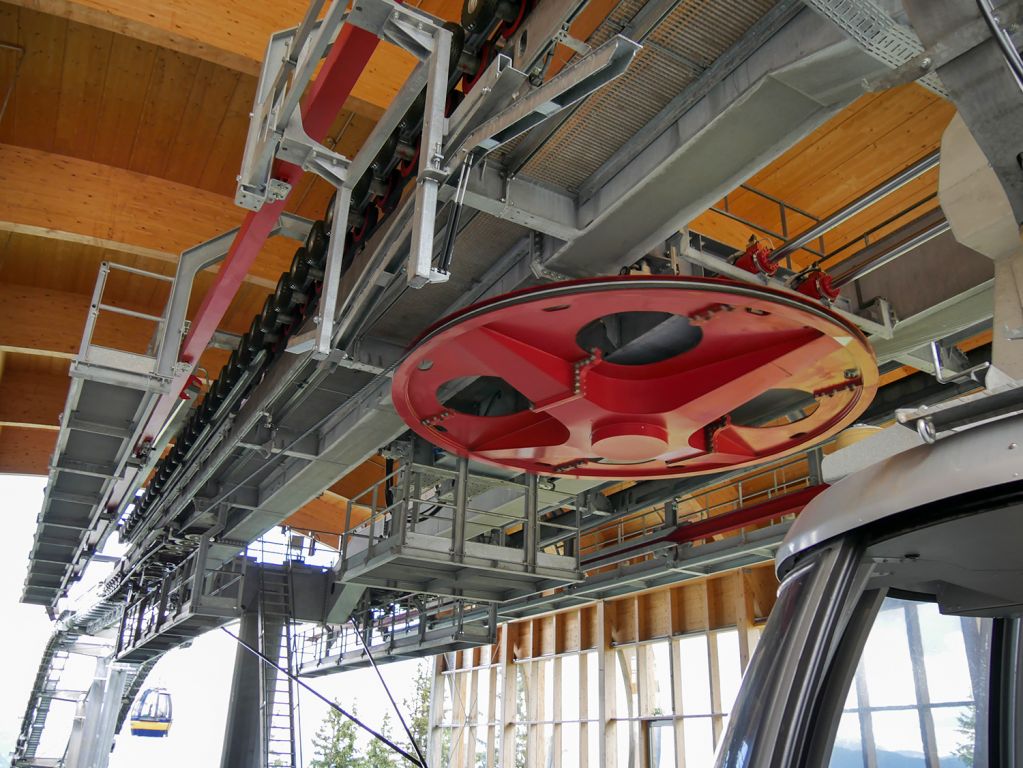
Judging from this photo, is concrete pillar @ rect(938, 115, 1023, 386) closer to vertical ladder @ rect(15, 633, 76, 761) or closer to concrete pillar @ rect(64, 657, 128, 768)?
concrete pillar @ rect(64, 657, 128, 768)

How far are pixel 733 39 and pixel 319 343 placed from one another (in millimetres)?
2436

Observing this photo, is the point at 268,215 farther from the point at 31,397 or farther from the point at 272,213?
the point at 31,397

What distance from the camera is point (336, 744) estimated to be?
32.2 metres

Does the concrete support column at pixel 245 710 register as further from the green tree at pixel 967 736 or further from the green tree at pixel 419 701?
the green tree at pixel 419 701

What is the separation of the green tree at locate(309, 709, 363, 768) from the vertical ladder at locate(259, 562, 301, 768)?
744 inches

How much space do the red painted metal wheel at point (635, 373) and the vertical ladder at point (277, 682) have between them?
6.79 metres

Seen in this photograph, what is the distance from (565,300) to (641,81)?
1.07 metres

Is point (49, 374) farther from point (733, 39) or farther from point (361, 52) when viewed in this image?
point (733, 39)

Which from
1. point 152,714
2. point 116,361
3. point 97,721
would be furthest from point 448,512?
point 152,714

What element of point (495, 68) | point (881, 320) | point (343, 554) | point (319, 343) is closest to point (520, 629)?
point (343, 554)

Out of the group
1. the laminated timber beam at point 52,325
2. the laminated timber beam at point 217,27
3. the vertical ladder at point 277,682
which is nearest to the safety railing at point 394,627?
the vertical ladder at point 277,682

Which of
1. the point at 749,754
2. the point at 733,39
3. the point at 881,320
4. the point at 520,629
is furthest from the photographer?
the point at 520,629

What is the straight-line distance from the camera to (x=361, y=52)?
4.36 m

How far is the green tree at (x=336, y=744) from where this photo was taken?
31.2 metres
